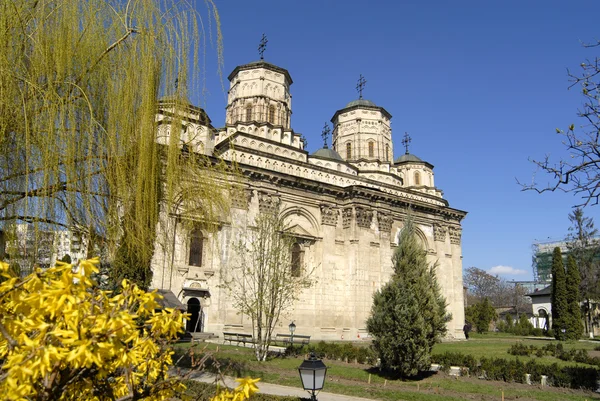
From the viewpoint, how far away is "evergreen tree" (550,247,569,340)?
93.5 feet

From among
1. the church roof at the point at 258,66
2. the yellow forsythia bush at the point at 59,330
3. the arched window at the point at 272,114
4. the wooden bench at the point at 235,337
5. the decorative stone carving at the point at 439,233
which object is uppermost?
the church roof at the point at 258,66

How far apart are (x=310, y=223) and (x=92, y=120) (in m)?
20.3

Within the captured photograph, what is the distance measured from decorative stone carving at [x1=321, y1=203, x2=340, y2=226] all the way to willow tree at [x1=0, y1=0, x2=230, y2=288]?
19.0 meters

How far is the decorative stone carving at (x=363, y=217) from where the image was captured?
25.6 metres

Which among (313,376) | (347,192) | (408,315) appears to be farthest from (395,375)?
(347,192)

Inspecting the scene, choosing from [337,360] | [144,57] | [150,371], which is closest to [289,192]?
[337,360]

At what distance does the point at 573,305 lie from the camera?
28766mm

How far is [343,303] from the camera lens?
958 inches

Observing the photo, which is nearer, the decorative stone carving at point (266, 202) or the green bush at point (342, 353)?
the green bush at point (342, 353)

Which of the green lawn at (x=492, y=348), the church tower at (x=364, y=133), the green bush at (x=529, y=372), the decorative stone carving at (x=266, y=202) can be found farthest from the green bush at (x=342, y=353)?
the church tower at (x=364, y=133)

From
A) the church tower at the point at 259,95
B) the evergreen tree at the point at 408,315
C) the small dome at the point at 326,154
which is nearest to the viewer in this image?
the evergreen tree at the point at 408,315

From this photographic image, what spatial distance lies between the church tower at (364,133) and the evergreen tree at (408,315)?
2092 centimetres

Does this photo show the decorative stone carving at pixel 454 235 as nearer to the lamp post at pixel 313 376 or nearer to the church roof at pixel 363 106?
the church roof at pixel 363 106

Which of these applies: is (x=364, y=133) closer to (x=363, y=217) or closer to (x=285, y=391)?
(x=363, y=217)
